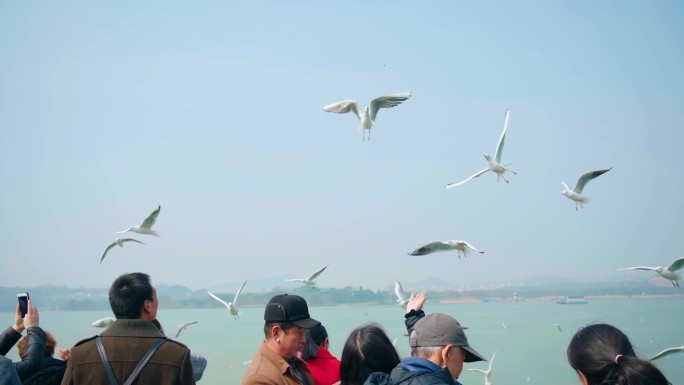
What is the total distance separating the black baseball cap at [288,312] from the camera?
11.8 ft

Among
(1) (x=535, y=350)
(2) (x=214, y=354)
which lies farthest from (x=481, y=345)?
(2) (x=214, y=354)

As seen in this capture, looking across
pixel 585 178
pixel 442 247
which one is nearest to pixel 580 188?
pixel 585 178

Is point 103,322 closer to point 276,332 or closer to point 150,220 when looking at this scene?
point 150,220

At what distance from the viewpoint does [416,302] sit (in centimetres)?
380

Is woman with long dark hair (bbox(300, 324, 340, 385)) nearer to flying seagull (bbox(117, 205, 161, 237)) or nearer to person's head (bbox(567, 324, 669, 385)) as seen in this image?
person's head (bbox(567, 324, 669, 385))

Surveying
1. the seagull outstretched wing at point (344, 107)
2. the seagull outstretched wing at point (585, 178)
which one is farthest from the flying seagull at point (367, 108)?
the seagull outstretched wing at point (585, 178)

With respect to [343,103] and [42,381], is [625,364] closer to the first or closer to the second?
[42,381]

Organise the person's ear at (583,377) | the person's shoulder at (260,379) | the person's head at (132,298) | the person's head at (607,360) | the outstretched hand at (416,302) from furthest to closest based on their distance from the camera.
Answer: the outstretched hand at (416,302), the person's head at (132,298), the person's shoulder at (260,379), the person's ear at (583,377), the person's head at (607,360)

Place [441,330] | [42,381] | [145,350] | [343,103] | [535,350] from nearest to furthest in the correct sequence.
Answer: [441,330] < [145,350] < [42,381] < [343,103] < [535,350]

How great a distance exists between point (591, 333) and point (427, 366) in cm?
64

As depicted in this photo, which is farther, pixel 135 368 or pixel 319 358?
pixel 319 358

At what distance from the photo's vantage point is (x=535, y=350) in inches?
1773

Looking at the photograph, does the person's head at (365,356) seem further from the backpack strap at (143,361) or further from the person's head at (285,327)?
the backpack strap at (143,361)

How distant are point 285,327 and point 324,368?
0.56 metres
